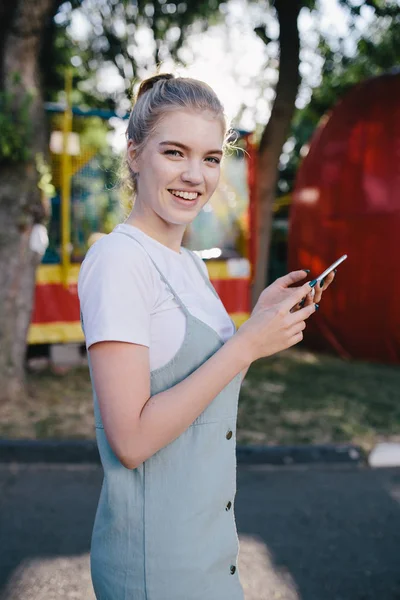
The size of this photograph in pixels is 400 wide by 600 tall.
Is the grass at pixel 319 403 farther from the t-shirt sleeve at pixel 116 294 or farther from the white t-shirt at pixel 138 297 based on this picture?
the t-shirt sleeve at pixel 116 294

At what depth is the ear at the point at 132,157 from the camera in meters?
1.55

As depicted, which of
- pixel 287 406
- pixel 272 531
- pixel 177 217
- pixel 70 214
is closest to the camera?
pixel 177 217

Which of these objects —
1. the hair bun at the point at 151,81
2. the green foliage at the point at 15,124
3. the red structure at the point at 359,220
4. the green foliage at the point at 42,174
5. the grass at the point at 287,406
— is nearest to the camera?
the hair bun at the point at 151,81

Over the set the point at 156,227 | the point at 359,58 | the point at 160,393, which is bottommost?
the point at 160,393

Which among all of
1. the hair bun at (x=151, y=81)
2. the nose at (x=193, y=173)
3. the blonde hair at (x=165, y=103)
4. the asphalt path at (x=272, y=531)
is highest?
the hair bun at (x=151, y=81)

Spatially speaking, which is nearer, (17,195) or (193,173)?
(193,173)

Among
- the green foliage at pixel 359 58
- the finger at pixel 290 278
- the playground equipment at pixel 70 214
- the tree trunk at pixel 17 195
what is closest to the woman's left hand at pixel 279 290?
the finger at pixel 290 278

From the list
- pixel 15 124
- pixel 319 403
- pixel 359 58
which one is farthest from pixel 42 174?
pixel 359 58

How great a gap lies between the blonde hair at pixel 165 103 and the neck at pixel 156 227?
0.14m

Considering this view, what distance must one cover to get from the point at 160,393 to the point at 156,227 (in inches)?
15.4

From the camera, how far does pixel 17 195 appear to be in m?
6.11

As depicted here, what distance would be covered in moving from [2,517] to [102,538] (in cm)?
297

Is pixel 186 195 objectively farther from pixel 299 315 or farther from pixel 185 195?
pixel 299 315

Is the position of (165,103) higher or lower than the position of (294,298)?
higher
